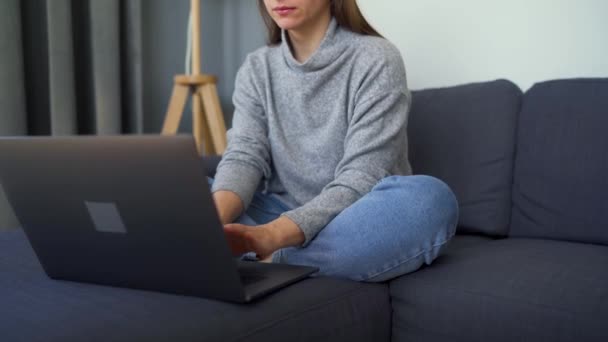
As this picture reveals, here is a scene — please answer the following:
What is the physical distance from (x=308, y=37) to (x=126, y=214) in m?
0.73

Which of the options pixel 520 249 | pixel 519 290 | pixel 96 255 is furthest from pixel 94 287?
pixel 520 249

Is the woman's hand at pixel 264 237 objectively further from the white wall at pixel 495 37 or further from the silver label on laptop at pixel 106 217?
the white wall at pixel 495 37

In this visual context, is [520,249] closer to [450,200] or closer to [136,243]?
[450,200]

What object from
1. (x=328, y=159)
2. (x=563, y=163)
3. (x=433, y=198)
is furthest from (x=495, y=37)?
(x=433, y=198)

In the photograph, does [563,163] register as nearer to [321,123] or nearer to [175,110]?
[321,123]

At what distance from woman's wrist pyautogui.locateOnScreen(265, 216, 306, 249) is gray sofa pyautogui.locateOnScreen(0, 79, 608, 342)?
0.08 m

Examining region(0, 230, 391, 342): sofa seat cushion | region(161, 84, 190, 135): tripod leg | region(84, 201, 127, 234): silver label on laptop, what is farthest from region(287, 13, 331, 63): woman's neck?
region(161, 84, 190, 135): tripod leg

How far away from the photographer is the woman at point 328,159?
990mm

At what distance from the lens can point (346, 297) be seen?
0.95 meters

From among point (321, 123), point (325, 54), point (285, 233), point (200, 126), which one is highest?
point (325, 54)

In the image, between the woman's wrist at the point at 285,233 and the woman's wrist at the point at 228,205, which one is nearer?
the woman's wrist at the point at 285,233

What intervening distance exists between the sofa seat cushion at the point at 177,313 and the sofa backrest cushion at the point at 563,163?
518 mm

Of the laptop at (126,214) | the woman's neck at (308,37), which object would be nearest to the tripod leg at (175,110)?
the woman's neck at (308,37)

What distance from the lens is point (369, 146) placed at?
113 cm
